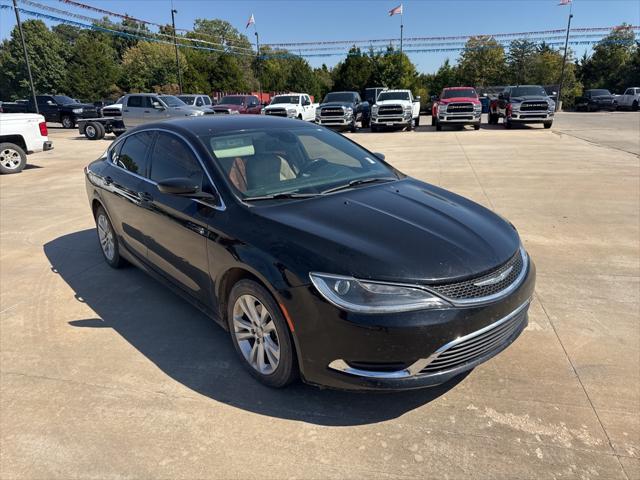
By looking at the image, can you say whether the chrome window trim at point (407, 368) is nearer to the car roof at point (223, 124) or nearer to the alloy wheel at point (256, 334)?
the alloy wheel at point (256, 334)

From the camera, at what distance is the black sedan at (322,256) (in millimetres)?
2443

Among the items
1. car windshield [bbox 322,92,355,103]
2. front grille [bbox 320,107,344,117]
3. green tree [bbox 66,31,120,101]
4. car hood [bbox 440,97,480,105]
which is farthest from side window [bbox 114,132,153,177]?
green tree [bbox 66,31,120,101]

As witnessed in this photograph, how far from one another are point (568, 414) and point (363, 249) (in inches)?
61.6

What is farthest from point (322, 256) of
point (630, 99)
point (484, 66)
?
point (484, 66)

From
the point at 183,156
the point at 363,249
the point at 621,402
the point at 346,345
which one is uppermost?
the point at 183,156

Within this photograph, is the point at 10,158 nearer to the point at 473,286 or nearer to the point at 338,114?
the point at 473,286

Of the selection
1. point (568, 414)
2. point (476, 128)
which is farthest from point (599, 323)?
point (476, 128)

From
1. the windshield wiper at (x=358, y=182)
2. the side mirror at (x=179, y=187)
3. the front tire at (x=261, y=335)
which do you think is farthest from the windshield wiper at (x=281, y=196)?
the front tire at (x=261, y=335)

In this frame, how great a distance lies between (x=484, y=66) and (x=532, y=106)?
40.5m

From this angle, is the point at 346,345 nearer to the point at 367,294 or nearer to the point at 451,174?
the point at 367,294

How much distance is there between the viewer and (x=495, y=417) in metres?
2.72

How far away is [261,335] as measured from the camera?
2.94 metres

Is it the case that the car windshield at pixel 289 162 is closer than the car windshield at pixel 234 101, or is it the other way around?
the car windshield at pixel 289 162

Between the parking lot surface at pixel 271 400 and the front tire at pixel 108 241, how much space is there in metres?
0.14
